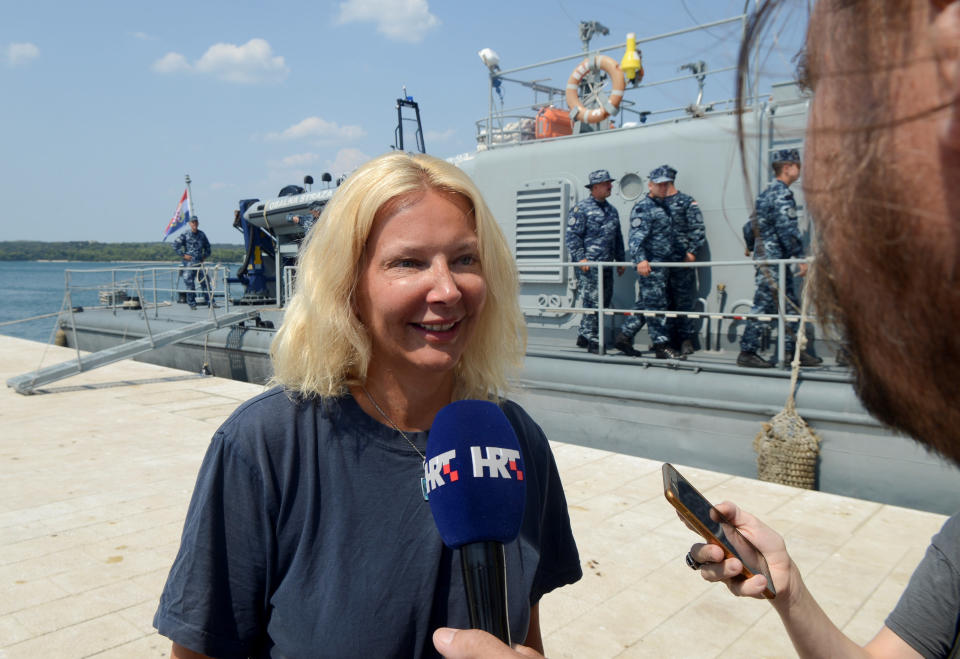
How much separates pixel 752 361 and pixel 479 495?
200 inches

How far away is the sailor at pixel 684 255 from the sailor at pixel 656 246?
0.12ft

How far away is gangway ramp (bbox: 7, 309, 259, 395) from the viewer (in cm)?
834

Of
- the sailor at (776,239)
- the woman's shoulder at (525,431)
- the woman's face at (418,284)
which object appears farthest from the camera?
the sailor at (776,239)

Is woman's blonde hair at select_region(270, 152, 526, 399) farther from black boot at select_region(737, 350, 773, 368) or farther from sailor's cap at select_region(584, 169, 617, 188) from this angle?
sailor's cap at select_region(584, 169, 617, 188)

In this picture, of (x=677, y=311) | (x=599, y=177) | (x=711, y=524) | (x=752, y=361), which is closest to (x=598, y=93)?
(x=599, y=177)

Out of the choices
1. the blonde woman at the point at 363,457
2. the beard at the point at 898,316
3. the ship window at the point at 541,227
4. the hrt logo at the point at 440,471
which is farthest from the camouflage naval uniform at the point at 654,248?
the beard at the point at 898,316

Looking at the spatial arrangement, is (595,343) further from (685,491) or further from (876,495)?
(685,491)

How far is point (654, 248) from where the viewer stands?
6312mm

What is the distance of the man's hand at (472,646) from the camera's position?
0.85m

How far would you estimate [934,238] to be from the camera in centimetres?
46

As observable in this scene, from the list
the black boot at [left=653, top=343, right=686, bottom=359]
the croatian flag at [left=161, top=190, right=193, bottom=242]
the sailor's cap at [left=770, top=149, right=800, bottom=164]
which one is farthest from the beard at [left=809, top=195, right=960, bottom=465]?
the croatian flag at [left=161, top=190, right=193, bottom=242]

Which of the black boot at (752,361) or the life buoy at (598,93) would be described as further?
the life buoy at (598,93)

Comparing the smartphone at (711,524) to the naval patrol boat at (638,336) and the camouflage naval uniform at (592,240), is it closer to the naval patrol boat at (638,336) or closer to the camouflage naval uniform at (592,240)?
the naval patrol boat at (638,336)

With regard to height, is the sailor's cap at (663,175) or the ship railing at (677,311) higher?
the sailor's cap at (663,175)
